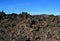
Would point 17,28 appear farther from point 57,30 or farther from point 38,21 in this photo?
point 57,30

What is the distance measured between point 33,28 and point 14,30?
117 centimetres

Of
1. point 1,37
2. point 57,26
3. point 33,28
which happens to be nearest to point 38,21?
point 33,28

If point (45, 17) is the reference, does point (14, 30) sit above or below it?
below

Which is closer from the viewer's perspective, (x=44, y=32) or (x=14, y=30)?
(x=44, y=32)

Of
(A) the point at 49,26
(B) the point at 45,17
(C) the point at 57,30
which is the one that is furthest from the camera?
(B) the point at 45,17

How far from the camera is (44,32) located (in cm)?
891

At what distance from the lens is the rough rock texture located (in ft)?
28.5

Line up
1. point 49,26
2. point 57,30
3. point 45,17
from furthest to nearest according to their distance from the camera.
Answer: point 45,17, point 49,26, point 57,30

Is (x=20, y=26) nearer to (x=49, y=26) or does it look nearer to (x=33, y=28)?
(x=33, y=28)

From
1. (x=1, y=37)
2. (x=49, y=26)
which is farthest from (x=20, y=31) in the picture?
(x=49, y=26)

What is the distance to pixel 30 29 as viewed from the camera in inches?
361

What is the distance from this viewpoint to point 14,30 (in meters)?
9.55

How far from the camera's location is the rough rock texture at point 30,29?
8.69 metres

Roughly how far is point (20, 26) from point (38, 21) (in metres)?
1.13
